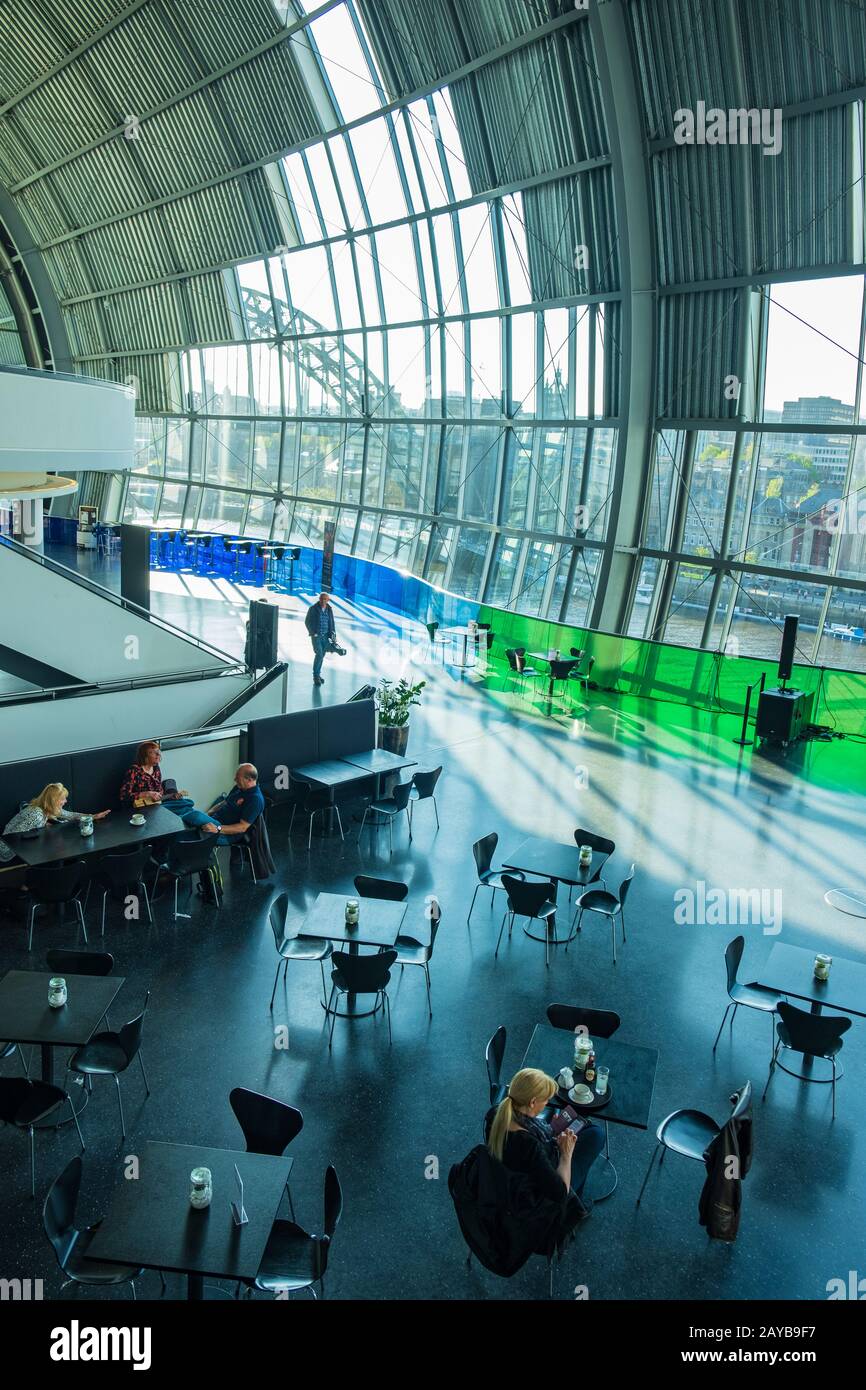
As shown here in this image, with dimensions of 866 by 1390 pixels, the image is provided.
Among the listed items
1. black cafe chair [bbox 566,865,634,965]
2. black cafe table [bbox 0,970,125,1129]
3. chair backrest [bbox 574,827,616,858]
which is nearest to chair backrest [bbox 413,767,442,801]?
chair backrest [bbox 574,827,616,858]

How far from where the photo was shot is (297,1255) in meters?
4.47

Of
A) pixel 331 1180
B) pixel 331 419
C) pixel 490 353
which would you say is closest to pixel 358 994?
pixel 331 1180

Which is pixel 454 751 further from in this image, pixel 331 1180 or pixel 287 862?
pixel 331 1180

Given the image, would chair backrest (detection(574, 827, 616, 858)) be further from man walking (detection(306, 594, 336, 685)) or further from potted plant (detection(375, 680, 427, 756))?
man walking (detection(306, 594, 336, 685))

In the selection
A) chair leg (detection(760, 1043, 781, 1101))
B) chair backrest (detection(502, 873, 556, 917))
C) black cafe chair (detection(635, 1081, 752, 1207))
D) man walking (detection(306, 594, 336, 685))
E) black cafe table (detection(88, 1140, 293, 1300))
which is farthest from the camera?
man walking (detection(306, 594, 336, 685))

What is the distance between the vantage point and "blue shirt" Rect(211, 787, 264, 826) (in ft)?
29.1

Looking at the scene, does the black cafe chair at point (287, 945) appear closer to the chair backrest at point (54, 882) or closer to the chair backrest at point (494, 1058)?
the chair backrest at point (54, 882)

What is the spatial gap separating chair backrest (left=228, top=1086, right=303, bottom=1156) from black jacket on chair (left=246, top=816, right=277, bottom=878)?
3.87 meters

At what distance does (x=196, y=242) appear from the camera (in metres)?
27.2

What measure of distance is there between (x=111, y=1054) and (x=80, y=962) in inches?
28.0

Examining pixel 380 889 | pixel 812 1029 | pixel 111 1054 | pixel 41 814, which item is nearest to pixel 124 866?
pixel 41 814

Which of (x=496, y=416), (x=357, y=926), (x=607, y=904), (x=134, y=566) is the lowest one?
(x=607, y=904)

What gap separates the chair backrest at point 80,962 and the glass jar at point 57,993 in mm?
492

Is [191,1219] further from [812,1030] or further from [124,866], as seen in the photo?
[124,866]
